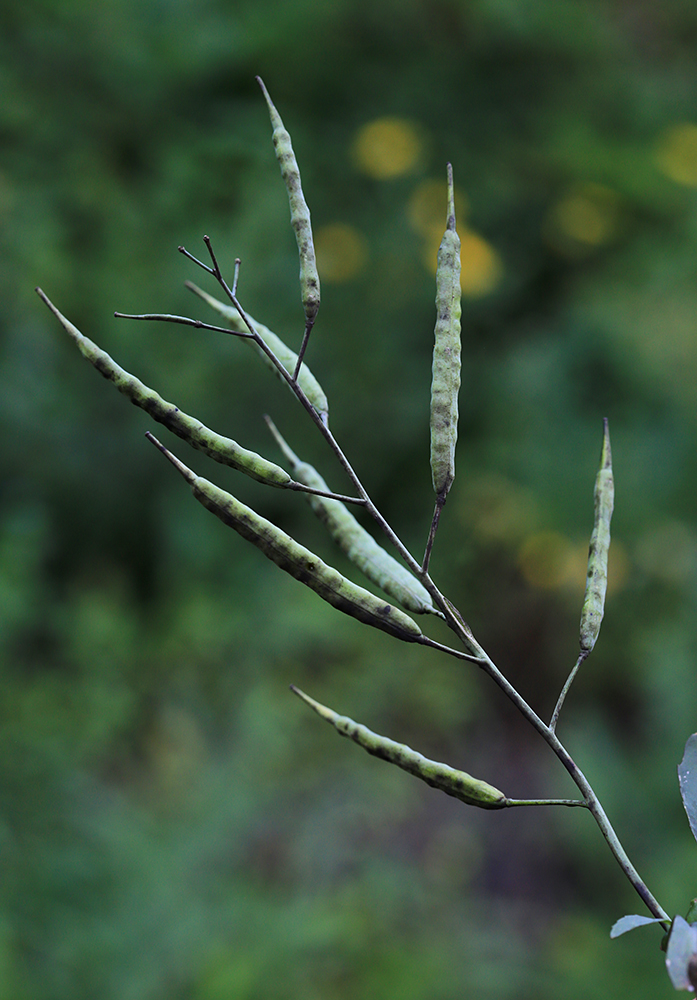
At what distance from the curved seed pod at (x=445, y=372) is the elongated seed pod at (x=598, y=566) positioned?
0.22 ft

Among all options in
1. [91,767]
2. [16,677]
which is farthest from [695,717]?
[16,677]

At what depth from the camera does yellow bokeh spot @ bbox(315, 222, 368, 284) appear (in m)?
2.06

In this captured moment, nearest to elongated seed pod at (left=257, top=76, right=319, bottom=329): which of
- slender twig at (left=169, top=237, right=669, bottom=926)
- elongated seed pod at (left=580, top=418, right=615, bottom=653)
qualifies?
slender twig at (left=169, top=237, right=669, bottom=926)

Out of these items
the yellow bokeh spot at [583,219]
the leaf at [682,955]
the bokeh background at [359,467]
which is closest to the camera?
the leaf at [682,955]

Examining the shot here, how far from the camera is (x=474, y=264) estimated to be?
2025mm

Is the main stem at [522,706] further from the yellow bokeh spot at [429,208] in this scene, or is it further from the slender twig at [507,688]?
the yellow bokeh spot at [429,208]

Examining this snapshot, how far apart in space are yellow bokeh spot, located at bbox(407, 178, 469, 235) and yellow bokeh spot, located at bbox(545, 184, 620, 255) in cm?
29

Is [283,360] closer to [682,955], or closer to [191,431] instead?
[191,431]

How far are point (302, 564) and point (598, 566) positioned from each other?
5.3 inches

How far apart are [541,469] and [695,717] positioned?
24.2 inches

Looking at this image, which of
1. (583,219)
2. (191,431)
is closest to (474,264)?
(583,219)

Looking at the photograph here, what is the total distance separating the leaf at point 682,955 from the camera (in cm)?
28

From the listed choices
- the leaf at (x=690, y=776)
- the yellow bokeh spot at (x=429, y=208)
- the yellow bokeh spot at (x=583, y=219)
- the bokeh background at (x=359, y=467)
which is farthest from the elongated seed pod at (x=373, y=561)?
the yellow bokeh spot at (x=583, y=219)

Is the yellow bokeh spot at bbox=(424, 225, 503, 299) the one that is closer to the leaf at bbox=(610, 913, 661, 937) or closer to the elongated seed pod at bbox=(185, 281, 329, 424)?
the elongated seed pod at bbox=(185, 281, 329, 424)
